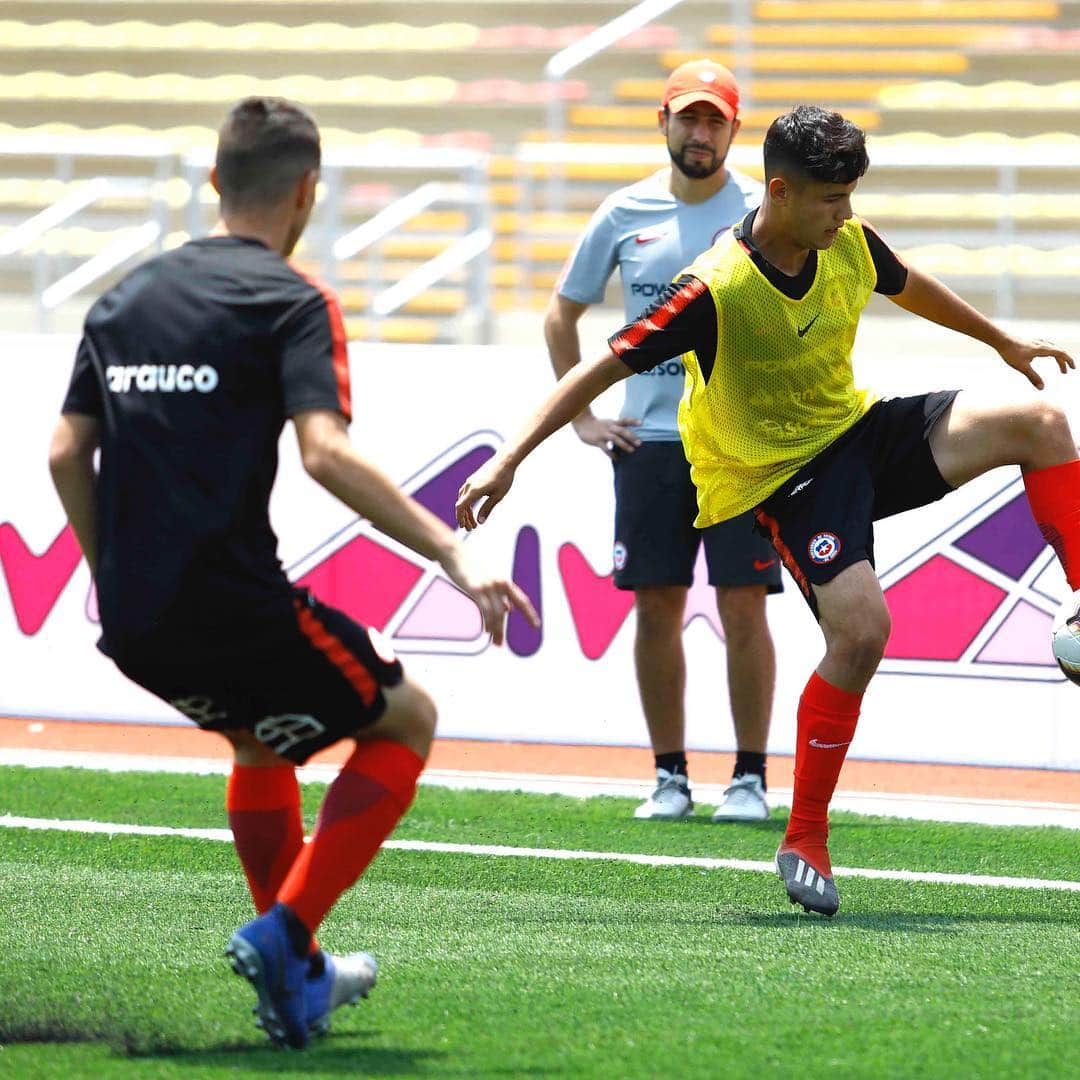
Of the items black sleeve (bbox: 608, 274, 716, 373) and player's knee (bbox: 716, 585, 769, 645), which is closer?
black sleeve (bbox: 608, 274, 716, 373)

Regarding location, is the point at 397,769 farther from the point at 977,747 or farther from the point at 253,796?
the point at 977,747

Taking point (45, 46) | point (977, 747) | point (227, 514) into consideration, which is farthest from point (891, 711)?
point (45, 46)

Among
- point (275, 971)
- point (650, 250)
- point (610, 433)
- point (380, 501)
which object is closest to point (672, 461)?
point (610, 433)

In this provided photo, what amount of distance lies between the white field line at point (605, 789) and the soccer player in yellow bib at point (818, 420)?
76.1 inches

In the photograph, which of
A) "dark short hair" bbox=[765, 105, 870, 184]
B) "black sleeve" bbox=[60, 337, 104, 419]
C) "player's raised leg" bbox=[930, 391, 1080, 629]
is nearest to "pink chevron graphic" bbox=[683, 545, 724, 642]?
"player's raised leg" bbox=[930, 391, 1080, 629]

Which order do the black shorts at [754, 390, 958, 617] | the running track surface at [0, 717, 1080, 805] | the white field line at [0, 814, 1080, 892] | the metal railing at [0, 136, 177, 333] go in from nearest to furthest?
the black shorts at [754, 390, 958, 617] → the white field line at [0, 814, 1080, 892] → the running track surface at [0, 717, 1080, 805] → the metal railing at [0, 136, 177, 333]

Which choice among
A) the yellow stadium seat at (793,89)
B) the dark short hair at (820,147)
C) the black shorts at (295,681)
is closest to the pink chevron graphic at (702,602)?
the dark short hair at (820,147)

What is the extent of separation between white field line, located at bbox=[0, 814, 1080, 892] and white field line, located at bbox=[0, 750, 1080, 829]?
3.49 feet

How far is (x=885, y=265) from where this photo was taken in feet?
17.2

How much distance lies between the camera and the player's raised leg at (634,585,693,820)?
671cm

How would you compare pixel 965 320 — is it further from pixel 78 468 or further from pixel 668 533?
pixel 78 468

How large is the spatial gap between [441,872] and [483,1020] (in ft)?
6.09

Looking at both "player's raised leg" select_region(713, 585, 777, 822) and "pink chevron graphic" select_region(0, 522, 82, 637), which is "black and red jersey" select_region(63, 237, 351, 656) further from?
"pink chevron graphic" select_region(0, 522, 82, 637)

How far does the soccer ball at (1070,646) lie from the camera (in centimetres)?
486
